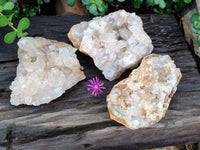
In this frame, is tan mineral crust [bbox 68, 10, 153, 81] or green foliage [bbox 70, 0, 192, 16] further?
green foliage [bbox 70, 0, 192, 16]

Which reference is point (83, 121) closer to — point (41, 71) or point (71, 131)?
point (71, 131)

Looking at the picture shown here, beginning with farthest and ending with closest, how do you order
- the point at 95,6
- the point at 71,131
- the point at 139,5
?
1. the point at 139,5
2. the point at 95,6
3. the point at 71,131

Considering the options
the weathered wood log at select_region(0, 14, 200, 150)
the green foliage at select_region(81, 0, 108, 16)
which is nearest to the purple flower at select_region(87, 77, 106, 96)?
the weathered wood log at select_region(0, 14, 200, 150)

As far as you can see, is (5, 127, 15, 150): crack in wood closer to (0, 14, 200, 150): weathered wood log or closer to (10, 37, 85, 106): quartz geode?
(0, 14, 200, 150): weathered wood log

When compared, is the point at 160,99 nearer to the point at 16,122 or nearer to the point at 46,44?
the point at 46,44

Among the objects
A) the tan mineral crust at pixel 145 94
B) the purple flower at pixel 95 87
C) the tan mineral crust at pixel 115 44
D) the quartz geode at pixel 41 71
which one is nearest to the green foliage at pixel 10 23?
the quartz geode at pixel 41 71

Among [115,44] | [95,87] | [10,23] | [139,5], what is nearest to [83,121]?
[95,87]

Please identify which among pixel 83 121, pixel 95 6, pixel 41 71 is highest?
pixel 95 6

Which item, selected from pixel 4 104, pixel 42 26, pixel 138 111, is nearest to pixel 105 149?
pixel 138 111
